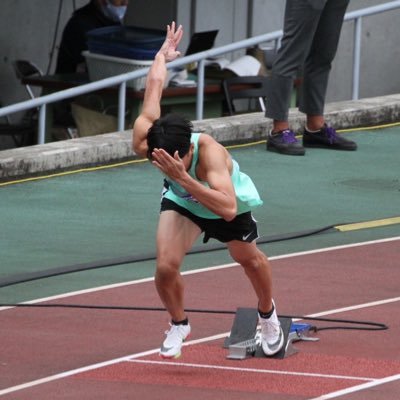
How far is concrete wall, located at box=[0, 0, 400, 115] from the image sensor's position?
2030 centimetres

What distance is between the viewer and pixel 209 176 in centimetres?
923

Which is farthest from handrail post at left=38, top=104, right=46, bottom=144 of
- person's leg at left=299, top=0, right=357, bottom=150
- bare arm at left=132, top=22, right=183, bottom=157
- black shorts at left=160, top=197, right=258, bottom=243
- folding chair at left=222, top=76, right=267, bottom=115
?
black shorts at left=160, top=197, right=258, bottom=243

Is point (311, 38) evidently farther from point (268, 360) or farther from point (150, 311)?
point (268, 360)

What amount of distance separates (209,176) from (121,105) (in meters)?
→ 7.33

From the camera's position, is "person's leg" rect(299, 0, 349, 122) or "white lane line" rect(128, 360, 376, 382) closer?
"white lane line" rect(128, 360, 376, 382)

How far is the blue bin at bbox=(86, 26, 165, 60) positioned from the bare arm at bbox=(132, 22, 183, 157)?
674 cm

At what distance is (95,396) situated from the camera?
8.91 meters

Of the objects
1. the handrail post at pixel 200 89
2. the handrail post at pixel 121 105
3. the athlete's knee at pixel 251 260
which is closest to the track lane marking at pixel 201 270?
the athlete's knee at pixel 251 260

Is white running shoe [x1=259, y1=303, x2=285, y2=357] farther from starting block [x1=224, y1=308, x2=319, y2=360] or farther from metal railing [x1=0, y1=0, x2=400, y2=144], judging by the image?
metal railing [x1=0, y1=0, x2=400, y2=144]

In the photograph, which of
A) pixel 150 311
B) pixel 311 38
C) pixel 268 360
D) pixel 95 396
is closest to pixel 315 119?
pixel 311 38

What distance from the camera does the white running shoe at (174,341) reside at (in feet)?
31.1

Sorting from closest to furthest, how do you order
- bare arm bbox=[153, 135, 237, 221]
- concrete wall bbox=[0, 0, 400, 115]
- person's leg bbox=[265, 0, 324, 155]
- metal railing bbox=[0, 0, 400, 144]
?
bare arm bbox=[153, 135, 237, 221] < metal railing bbox=[0, 0, 400, 144] < person's leg bbox=[265, 0, 324, 155] < concrete wall bbox=[0, 0, 400, 115]

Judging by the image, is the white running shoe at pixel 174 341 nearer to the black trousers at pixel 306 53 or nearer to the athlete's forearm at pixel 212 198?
the athlete's forearm at pixel 212 198

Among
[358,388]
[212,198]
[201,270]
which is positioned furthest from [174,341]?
[201,270]
